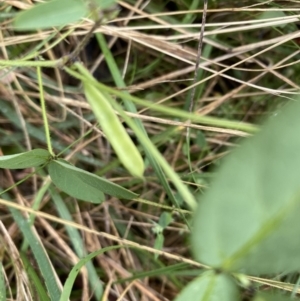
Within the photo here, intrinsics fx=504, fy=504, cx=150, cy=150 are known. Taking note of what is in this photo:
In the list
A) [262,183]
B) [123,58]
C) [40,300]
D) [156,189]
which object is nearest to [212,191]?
[262,183]

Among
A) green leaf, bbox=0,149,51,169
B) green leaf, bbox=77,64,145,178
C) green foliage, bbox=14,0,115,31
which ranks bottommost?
green leaf, bbox=0,149,51,169

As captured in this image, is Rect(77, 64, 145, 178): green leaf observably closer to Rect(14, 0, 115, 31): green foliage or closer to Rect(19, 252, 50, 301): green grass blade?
Rect(14, 0, 115, 31): green foliage

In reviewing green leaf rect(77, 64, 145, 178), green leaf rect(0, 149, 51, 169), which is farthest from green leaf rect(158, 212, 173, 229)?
green leaf rect(77, 64, 145, 178)

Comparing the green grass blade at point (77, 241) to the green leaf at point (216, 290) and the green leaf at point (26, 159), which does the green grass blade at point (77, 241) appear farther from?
the green leaf at point (216, 290)

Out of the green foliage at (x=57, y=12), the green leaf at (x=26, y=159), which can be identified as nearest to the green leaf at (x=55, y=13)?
the green foliage at (x=57, y=12)

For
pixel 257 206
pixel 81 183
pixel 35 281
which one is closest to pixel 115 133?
pixel 257 206

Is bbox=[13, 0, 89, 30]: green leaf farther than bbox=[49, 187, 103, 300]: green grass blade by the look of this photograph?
No

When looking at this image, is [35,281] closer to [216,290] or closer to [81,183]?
[81,183]
